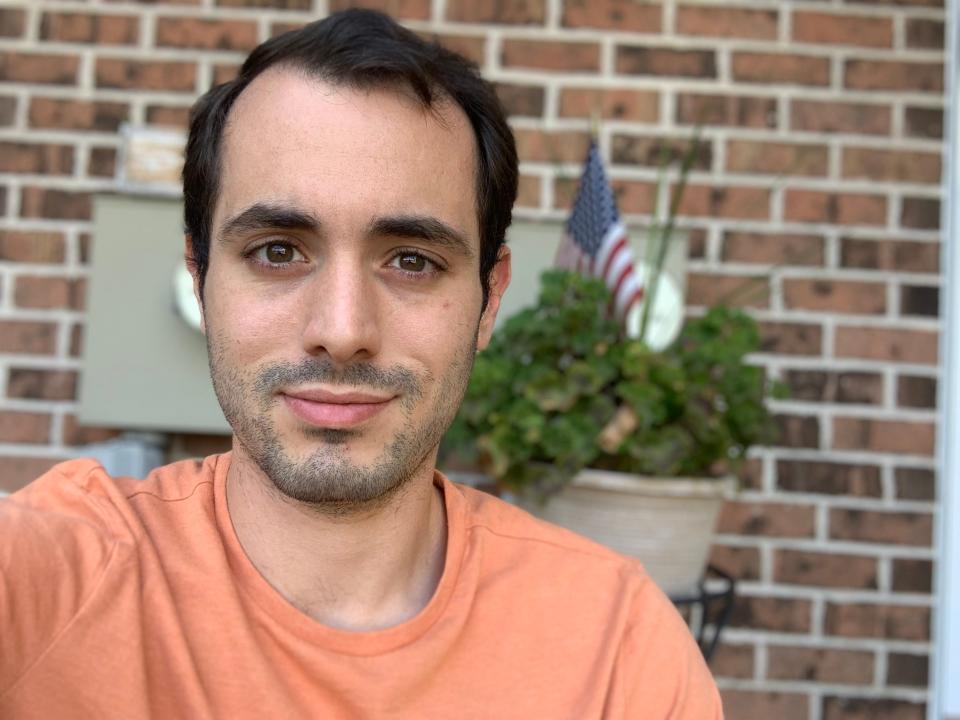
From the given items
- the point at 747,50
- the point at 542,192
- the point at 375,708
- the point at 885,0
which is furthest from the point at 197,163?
the point at 885,0

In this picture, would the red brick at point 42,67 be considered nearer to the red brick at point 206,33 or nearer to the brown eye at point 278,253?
the red brick at point 206,33

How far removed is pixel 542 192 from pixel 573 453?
84 centimetres

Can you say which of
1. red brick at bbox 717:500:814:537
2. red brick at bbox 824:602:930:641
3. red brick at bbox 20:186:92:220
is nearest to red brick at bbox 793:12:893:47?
red brick at bbox 717:500:814:537

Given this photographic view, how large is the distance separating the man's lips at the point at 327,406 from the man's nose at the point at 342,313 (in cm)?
5

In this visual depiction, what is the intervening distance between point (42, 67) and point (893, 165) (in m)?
2.25

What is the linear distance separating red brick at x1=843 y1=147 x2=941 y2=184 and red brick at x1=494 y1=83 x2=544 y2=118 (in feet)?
2.71

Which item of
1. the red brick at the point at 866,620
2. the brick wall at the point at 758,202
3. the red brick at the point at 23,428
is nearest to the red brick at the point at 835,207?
the brick wall at the point at 758,202

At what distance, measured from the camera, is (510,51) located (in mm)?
2432

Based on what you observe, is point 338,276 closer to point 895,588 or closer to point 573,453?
point 573,453

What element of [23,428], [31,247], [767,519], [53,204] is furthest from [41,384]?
[767,519]

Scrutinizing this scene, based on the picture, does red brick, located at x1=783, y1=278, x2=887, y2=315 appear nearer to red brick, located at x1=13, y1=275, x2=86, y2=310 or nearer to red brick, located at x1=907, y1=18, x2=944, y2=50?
red brick, located at x1=907, y1=18, x2=944, y2=50

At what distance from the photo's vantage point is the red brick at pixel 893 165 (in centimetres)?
244

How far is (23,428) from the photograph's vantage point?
2408 millimetres

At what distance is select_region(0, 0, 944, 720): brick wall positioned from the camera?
242cm
